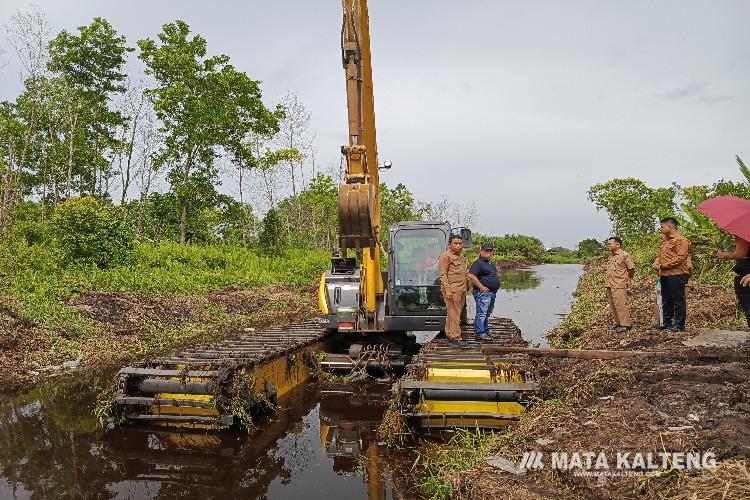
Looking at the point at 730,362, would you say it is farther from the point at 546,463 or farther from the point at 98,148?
the point at 98,148

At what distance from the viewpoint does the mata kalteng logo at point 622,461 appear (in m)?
3.09

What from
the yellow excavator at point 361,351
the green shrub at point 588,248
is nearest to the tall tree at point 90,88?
the yellow excavator at point 361,351

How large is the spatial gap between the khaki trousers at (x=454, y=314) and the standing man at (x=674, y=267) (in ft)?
8.97

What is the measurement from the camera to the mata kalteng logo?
122 inches

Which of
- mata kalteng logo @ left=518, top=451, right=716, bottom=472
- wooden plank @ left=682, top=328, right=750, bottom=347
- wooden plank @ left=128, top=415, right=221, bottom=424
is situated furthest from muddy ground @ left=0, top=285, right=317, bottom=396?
wooden plank @ left=682, top=328, right=750, bottom=347

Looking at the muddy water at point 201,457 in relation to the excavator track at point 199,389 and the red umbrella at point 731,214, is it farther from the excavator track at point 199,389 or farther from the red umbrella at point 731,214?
the red umbrella at point 731,214

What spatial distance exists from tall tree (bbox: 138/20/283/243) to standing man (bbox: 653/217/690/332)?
19649mm

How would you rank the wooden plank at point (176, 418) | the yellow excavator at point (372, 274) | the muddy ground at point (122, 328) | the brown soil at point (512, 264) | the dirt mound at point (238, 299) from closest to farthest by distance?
the wooden plank at point (176, 418)
the yellow excavator at point (372, 274)
the muddy ground at point (122, 328)
the dirt mound at point (238, 299)
the brown soil at point (512, 264)

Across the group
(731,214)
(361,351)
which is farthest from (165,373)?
(731,214)

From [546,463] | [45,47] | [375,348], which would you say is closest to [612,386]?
[546,463]

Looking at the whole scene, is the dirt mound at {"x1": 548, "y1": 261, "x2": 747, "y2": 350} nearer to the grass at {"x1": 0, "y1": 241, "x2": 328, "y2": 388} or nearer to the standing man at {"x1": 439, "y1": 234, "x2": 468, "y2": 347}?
the standing man at {"x1": 439, "y1": 234, "x2": 468, "y2": 347}

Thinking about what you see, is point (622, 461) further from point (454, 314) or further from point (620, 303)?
point (620, 303)

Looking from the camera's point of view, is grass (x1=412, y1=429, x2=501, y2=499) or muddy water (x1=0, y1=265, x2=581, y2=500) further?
muddy water (x1=0, y1=265, x2=581, y2=500)

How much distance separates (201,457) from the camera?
17.5 ft
